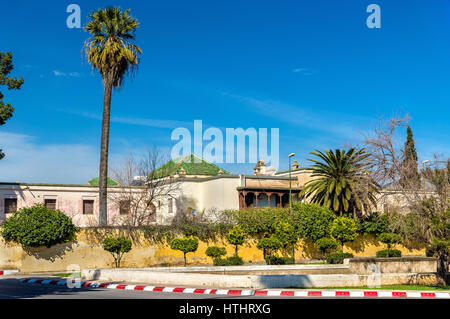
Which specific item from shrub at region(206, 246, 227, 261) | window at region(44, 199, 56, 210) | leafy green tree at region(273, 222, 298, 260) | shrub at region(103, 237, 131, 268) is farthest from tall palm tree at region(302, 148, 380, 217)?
window at region(44, 199, 56, 210)

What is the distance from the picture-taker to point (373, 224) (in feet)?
144

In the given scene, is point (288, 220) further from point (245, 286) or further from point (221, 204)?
point (245, 286)

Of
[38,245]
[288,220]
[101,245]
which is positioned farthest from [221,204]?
[38,245]

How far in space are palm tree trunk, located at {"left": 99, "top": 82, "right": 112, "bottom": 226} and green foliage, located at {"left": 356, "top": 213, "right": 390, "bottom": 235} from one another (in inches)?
820

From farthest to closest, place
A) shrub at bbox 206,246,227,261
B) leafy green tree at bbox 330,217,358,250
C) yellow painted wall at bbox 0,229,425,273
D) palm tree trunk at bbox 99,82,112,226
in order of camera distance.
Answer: leafy green tree at bbox 330,217,358,250 → palm tree trunk at bbox 99,82,112,226 → shrub at bbox 206,246,227,261 → yellow painted wall at bbox 0,229,425,273

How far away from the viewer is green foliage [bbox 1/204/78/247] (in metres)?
31.8

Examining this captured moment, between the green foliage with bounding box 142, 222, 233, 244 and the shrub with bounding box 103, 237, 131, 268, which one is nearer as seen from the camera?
the shrub with bounding box 103, 237, 131, 268

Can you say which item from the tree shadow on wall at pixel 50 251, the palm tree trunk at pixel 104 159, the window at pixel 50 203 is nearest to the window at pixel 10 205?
the window at pixel 50 203

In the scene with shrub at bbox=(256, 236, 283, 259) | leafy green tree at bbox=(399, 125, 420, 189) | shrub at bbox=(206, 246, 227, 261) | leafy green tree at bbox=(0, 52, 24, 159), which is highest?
leafy green tree at bbox=(0, 52, 24, 159)

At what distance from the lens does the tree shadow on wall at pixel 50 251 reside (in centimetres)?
3259

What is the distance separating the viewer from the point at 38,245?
32.6 metres

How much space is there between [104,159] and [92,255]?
6621 mm

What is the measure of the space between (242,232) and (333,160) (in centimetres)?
1155

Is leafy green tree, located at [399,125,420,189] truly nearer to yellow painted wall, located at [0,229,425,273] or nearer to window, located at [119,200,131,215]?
yellow painted wall, located at [0,229,425,273]
